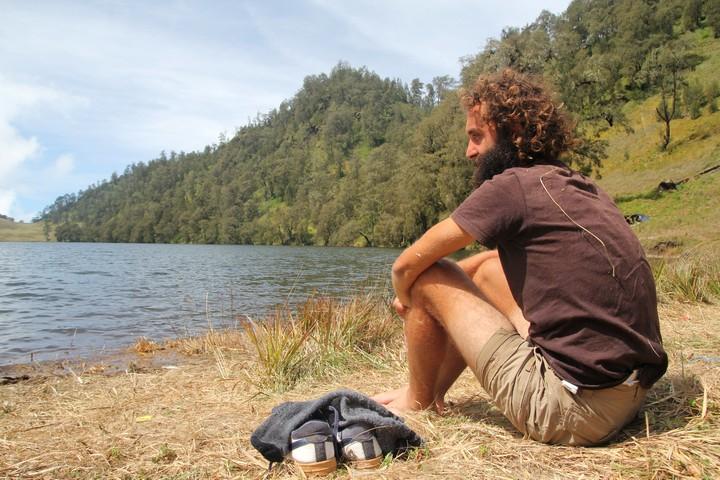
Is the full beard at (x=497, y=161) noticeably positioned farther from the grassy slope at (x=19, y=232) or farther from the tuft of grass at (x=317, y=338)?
the grassy slope at (x=19, y=232)

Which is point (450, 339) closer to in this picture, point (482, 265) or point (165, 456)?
point (482, 265)

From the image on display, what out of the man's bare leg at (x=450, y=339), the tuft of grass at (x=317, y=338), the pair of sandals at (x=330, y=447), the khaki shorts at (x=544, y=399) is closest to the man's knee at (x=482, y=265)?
the man's bare leg at (x=450, y=339)

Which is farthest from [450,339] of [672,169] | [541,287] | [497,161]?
[672,169]

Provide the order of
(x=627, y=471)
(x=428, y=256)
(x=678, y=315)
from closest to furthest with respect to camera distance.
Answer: (x=627, y=471) → (x=428, y=256) → (x=678, y=315)

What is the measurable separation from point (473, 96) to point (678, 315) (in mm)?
4875

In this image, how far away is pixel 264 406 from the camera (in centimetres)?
329

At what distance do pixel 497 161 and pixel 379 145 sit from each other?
395ft

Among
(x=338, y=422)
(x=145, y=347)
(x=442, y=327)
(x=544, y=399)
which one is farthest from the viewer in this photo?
(x=145, y=347)

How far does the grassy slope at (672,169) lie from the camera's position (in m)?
21.1

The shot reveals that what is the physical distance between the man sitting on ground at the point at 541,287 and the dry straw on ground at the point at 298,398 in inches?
8.2

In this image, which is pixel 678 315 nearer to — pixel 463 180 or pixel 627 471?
pixel 627 471

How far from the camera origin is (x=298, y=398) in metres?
3.51

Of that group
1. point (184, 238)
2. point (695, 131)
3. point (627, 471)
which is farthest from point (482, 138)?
point (184, 238)

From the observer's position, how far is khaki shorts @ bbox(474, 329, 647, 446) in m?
2.03
